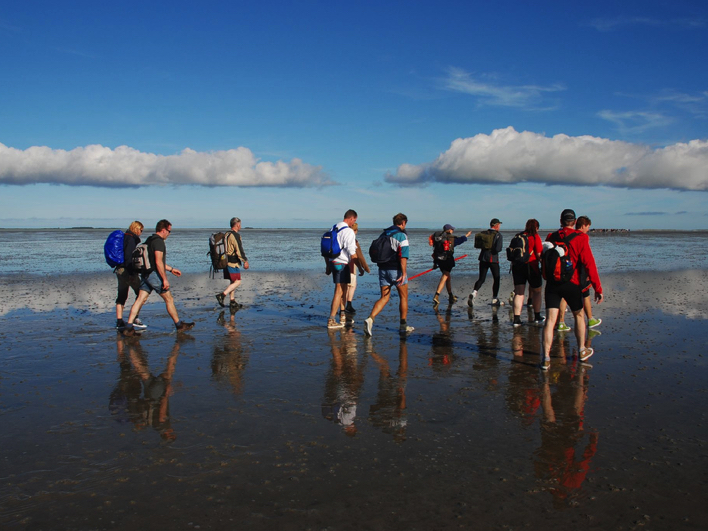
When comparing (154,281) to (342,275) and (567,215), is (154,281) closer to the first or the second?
(342,275)

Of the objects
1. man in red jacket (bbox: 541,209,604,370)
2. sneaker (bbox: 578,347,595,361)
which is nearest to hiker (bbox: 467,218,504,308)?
man in red jacket (bbox: 541,209,604,370)

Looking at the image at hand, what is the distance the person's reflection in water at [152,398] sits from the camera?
512 centimetres

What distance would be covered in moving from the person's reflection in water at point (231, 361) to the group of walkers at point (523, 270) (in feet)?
6.42

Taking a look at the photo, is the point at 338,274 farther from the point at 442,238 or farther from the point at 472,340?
the point at 442,238

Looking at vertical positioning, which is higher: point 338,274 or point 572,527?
point 338,274

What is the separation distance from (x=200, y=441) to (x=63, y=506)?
125 cm

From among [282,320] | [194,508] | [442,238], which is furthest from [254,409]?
[442,238]

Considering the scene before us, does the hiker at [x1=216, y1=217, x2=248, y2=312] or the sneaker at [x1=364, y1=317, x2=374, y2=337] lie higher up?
the hiker at [x1=216, y1=217, x2=248, y2=312]

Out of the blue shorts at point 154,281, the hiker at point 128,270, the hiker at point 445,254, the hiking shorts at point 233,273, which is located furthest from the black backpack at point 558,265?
the hiking shorts at point 233,273

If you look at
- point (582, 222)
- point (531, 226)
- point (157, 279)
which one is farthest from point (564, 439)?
point (157, 279)

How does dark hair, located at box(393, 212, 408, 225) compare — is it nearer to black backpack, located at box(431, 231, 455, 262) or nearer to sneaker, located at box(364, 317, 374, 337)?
sneaker, located at box(364, 317, 374, 337)

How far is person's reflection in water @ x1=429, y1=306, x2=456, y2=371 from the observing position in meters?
7.43

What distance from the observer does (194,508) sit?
368 centimetres

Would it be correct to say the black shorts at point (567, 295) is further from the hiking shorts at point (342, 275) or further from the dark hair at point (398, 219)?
the hiking shorts at point (342, 275)
